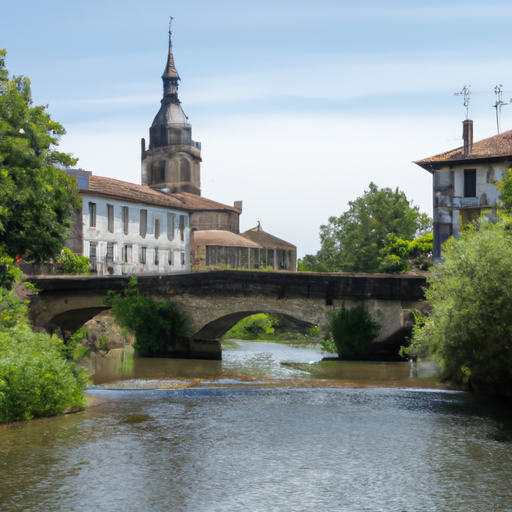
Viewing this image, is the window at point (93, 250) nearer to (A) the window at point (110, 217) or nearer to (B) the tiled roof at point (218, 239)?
(A) the window at point (110, 217)

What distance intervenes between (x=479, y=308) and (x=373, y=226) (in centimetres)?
4462

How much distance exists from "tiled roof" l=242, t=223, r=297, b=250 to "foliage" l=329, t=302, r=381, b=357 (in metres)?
46.2

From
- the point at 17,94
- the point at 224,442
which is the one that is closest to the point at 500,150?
the point at 17,94

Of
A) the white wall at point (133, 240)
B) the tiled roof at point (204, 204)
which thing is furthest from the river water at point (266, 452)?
the tiled roof at point (204, 204)

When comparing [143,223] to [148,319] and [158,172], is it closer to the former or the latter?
[148,319]

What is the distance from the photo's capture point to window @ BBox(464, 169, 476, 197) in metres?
43.2

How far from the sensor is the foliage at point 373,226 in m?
63.2

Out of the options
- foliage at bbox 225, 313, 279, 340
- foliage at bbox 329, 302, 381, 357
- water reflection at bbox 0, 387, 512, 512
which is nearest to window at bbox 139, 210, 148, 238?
foliage at bbox 225, 313, 279, 340

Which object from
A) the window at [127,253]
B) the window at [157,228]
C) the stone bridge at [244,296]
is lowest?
the stone bridge at [244,296]

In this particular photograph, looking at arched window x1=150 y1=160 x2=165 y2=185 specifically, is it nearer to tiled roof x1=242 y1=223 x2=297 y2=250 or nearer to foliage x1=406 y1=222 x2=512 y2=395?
tiled roof x1=242 y1=223 x2=297 y2=250

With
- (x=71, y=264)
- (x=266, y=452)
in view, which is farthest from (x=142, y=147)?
(x=266, y=452)

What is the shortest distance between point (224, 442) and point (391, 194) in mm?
50593

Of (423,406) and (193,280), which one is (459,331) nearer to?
(423,406)

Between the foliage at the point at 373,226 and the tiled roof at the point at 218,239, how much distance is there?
9.23 meters
